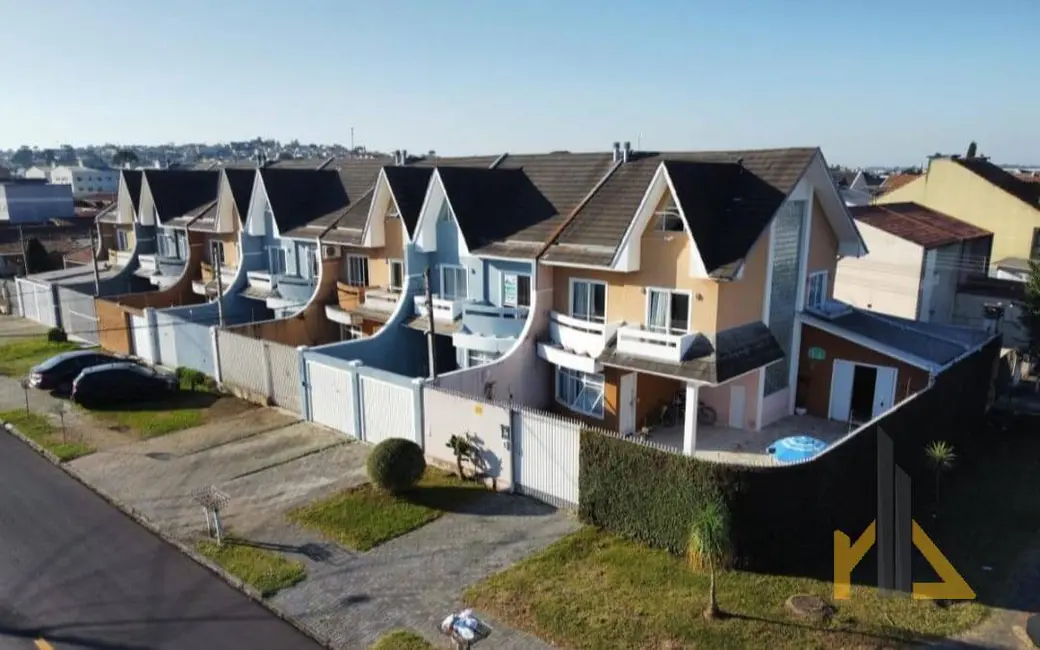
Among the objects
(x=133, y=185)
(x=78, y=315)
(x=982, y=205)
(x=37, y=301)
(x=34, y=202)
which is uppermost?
(x=133, y=185)

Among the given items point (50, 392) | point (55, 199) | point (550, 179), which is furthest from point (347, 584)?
point (55, 199)

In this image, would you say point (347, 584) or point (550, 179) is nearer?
point (347, 584)

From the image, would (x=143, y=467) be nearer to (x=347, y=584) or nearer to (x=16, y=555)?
(x=16, y=555)

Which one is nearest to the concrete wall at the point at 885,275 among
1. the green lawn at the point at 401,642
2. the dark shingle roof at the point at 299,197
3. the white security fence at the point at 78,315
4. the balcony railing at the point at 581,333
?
the balcony railing at the point at 581,333

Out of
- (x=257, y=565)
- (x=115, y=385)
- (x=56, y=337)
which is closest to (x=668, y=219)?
(x=257, y=565)

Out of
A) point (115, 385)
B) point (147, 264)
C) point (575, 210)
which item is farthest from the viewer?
point (147, 264)

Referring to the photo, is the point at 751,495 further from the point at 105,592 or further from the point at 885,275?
the point at 885,275

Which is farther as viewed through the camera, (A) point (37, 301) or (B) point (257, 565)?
(A) point (37, 301)
